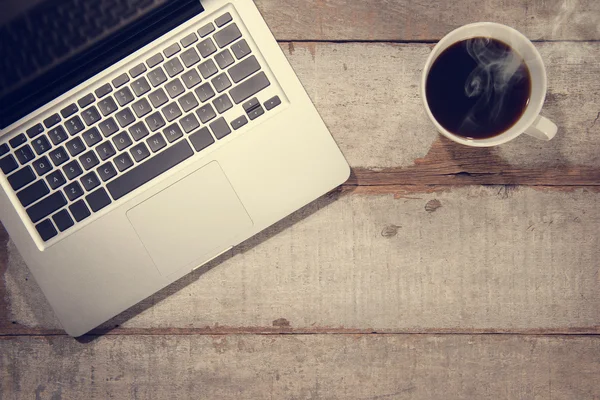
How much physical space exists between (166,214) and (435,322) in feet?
1.23

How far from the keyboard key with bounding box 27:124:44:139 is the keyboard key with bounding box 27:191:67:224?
0.08m

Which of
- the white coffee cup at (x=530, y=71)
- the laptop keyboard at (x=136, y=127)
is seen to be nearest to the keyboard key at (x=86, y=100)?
the laptop keyboard at (x=136, y=127)

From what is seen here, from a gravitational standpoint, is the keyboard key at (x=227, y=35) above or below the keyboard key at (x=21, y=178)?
above

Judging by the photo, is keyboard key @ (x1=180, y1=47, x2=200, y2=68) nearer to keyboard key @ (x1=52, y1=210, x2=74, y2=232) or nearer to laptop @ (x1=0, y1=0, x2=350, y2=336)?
laptop @ (x1=0, y1=0, x2=350, y2=336)

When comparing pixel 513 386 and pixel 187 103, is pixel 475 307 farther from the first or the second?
pixel 187 103

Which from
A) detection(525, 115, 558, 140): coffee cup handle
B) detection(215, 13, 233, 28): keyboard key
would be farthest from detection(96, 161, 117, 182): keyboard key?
detection(525, 115, 558, 140): coffee cup handle

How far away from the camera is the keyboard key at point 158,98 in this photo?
1.93 ft

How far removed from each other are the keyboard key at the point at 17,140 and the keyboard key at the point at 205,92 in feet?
0.71

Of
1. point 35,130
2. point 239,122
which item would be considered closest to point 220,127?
point 239,122

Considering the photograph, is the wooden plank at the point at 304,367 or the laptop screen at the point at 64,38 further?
the wooden plank at the point at 304,367

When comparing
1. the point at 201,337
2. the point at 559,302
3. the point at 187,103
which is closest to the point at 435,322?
the point at 559,302

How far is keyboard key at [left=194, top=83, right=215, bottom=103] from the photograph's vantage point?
0.59 metres

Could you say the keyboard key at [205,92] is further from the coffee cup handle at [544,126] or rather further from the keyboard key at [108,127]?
the coffee cup handle at [544,126]

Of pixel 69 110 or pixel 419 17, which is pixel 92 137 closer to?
pixel 69 110
